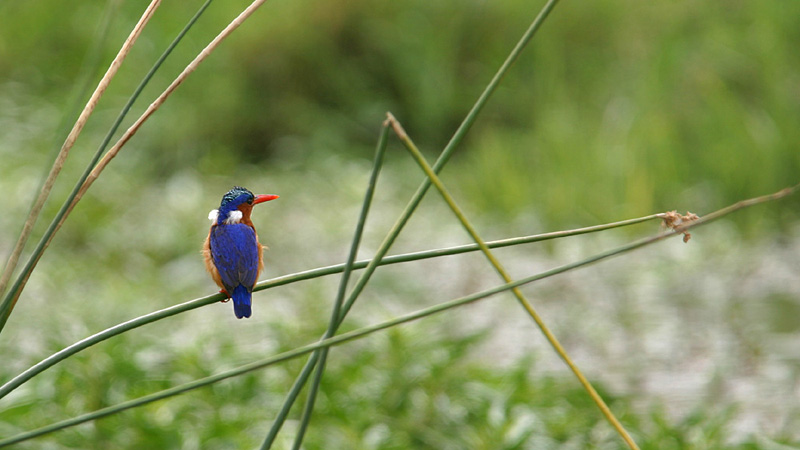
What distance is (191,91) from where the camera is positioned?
4707 mm

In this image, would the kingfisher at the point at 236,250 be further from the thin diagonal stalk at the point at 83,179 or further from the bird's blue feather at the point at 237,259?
the thin diagonal stalk at the point at 83,179

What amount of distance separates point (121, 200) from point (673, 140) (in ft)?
7.49

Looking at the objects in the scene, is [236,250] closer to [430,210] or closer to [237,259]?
[237,259]

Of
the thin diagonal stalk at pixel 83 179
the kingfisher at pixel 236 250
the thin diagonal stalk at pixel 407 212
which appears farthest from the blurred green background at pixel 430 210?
the thin diagonal stalk at pixel 407 212

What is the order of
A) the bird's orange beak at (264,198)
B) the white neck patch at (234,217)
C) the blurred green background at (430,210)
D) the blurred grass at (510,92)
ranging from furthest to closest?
the blurred grass at (510,92)
the blurred green background at (430,210)
the white neck patch at (234,217)
the bird's orange beak at (264,198)

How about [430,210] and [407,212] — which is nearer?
[407,212]

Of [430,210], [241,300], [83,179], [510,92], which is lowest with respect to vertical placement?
[241,300]

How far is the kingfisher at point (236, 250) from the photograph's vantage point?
77 cm

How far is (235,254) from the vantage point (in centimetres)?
79

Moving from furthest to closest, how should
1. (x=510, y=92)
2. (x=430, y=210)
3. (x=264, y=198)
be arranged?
(x=510, y=92), (x=430, y=210), (x=264, y=198)

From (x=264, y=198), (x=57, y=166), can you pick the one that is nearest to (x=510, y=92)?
(x=57, y=166)

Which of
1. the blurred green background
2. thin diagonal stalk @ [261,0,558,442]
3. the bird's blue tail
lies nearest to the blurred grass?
the blurred green background

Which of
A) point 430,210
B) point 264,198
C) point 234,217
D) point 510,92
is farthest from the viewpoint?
point 510,92

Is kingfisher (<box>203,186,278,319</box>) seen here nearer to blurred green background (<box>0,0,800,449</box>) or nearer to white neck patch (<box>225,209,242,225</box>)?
white neck patch (<box>225,209,242,225</box>)
